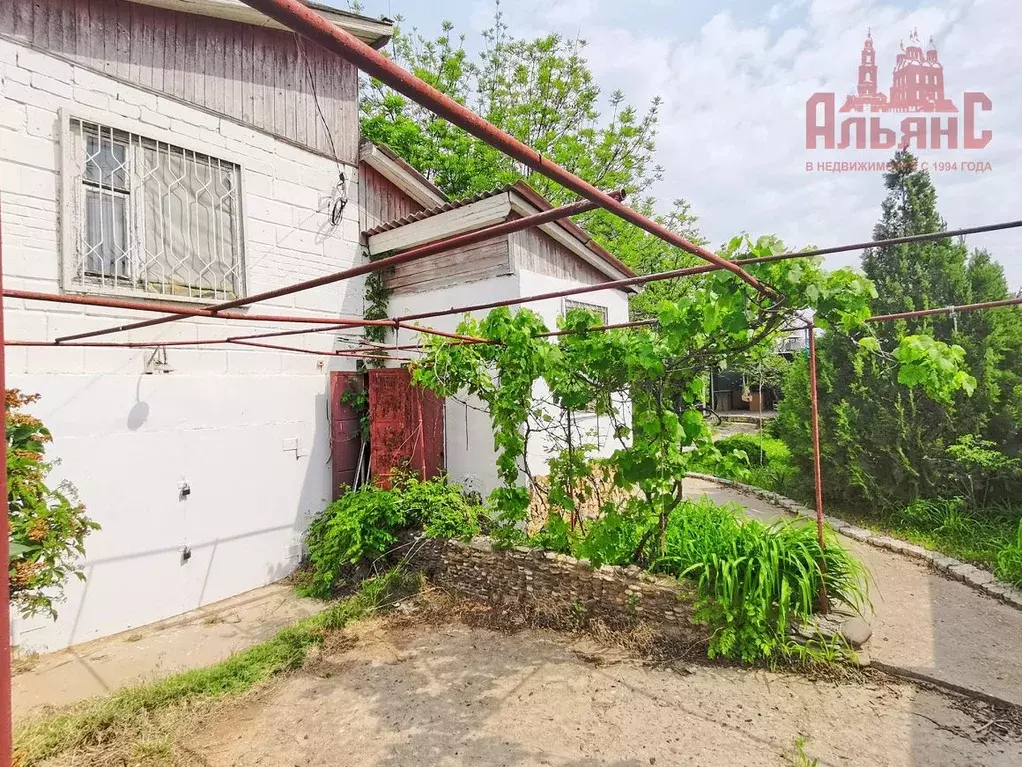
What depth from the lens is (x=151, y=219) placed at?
5.33 m

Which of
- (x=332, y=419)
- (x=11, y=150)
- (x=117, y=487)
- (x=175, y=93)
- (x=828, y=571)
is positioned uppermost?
(x=175, y=93)

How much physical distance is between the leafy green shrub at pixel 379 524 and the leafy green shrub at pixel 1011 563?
204 inches

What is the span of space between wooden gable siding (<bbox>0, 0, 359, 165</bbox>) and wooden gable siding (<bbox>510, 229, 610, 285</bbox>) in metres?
2.83

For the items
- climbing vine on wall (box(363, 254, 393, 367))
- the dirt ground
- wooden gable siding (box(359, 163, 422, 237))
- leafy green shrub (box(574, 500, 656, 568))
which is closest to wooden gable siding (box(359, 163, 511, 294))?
wooden gable siding (box(359, 163, 422, 237))

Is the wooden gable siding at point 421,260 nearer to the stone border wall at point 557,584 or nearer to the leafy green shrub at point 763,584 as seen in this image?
the stone border wall at point 557,584

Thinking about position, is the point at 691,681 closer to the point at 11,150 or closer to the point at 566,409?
the point at 566,409

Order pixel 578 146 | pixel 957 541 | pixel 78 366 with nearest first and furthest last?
pixel 78 366 < pixel 957 541 < pixel 578 146

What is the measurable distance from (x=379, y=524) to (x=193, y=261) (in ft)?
11.7

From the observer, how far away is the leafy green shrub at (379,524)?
222 inches

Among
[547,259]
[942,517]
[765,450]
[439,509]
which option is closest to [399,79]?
[439,509]

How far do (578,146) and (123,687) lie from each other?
12975mm

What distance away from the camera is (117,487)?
4.96 m

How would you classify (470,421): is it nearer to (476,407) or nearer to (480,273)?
(476,407)

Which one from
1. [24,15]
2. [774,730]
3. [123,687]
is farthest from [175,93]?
[774,730]
